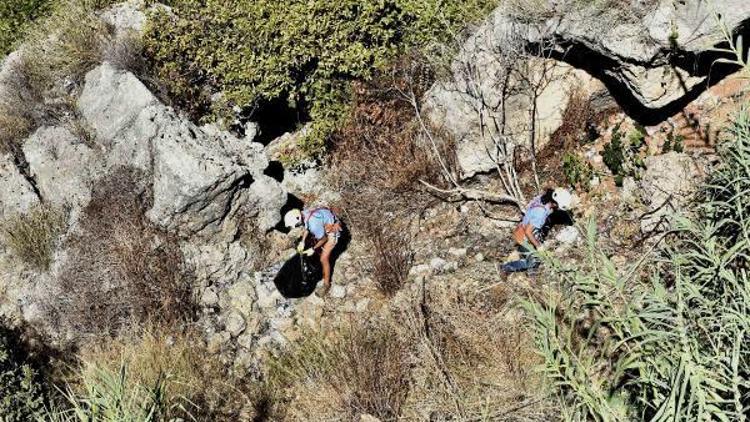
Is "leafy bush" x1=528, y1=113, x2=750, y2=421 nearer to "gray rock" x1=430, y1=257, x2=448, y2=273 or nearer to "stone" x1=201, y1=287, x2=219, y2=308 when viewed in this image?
"gray rock" x1=430, y1=257, x2=448, y2=273

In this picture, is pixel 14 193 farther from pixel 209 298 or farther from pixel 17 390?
pixel 17 390

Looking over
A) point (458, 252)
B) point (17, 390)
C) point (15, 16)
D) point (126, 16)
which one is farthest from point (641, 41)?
point (15, 16)

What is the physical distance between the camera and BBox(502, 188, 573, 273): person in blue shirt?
5.97m

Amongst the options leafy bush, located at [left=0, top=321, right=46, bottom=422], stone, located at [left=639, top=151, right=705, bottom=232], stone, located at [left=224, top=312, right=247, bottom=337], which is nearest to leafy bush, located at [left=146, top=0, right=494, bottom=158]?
stone, located at [left=224, top=312, right=247, bottom=337]

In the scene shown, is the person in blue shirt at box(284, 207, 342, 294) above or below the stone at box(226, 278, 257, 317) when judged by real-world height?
above

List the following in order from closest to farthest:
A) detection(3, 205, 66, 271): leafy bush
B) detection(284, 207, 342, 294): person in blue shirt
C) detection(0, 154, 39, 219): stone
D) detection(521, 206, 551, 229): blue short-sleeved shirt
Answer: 1. detection(521, 206, 551, 229): blue short-sleeved shirt
2. detection(284, 207, 342, 294): person in blue shirt
3. detection(3, 205, 66, 271): leafy bush
4. detection(0, 154, 39, 219): stone

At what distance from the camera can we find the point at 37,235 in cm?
745

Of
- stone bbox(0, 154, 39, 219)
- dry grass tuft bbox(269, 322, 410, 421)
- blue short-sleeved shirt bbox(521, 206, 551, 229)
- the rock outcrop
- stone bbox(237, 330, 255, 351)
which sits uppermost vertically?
the rock outcrop

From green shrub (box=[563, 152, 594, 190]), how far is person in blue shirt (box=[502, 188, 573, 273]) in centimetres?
65

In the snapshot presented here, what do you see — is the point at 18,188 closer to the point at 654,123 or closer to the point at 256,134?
the point at 256,134

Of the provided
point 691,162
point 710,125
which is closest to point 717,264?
point 691,162

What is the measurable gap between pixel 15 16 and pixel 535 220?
8.10 metres

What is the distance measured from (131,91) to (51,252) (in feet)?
6.37

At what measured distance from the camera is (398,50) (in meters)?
7.59
